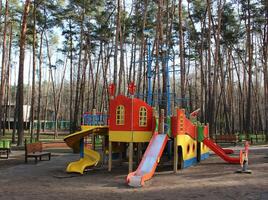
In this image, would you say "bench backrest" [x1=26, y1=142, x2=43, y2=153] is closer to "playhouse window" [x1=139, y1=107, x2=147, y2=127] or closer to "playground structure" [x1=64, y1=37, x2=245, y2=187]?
"playground structure" [x1=64, y1=37, x2=245, y2=187]

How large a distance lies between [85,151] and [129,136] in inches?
99.0

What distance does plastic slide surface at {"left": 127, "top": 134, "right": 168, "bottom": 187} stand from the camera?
9.68m

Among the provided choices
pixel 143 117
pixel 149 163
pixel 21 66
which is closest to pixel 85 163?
pixel 143 117

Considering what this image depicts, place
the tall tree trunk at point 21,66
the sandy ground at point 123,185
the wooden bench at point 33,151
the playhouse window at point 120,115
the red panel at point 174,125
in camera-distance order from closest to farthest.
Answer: the sandy ground at point 123,185 → the playhouse window at point 120,115 → the red panel at point 174,125 → the wooden bench at point 33,151 → the tall tree trunk at point 21,66

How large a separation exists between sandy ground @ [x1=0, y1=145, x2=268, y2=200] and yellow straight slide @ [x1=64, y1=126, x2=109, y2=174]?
32 cm

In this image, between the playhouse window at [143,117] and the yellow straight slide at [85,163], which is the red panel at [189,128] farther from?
the yellow straight slide at [85,163]

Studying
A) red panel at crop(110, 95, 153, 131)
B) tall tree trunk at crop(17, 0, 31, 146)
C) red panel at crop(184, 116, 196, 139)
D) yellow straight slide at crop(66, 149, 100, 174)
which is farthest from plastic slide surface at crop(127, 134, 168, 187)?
tall tree trunk at crop(17, 0, 31, 146)

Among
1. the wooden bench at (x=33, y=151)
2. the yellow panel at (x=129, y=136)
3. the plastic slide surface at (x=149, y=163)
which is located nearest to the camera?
the plastic slide surface at (x=149, y=163)

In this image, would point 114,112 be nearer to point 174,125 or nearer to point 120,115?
point 120,115

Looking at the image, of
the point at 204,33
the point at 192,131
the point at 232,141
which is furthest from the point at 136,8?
the point at 192,131

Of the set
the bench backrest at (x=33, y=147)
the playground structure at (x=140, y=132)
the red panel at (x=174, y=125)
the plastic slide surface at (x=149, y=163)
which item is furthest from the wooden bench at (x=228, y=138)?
the plastic slide surface at (x=149, y=163)

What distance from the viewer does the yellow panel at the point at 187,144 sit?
43.8ft

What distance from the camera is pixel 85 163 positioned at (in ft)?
43.1

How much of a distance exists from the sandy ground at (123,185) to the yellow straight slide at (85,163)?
0.90 feet
